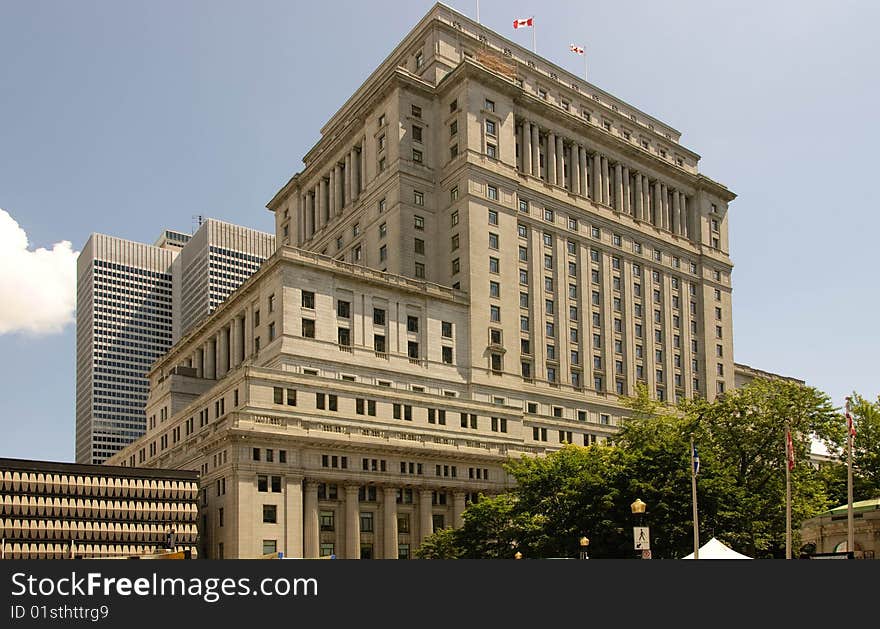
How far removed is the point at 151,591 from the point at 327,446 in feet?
253

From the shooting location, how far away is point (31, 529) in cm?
8125

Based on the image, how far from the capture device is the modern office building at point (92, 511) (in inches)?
3189

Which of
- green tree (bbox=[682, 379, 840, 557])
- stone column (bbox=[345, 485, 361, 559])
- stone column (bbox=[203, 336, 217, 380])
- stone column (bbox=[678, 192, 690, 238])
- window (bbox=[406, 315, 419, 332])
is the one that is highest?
stone column (bbox=[678, 192, 690, 238])

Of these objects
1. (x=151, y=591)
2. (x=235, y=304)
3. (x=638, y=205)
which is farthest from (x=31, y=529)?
(x=638, y=205)

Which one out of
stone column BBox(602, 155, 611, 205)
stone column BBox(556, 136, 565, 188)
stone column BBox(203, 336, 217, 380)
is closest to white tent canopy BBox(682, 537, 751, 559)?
stone column BBox(203, 336, 217, 380)

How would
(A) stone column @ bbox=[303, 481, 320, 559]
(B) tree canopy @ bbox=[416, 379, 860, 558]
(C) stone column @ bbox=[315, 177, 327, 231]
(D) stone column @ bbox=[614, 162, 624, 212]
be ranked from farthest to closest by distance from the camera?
(C) stone column @ bbox=[315, 177, 327, 231] < (D) stone column @ bbox=[614, 162, 624, 212] < (A) stone column @ bbox=[303, 481, 320, 559] < (B) tree canopy @ bbox=[416, 379, 860, 558]

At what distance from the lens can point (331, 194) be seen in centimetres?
13512

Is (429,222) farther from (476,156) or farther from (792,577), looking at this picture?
(792,577)

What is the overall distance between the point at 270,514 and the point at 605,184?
69869 millimetres

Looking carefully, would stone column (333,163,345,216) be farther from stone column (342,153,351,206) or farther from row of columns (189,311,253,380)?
row of columns (189,311,253,380)

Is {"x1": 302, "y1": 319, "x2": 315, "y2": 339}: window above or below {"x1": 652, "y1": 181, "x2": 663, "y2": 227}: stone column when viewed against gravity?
below

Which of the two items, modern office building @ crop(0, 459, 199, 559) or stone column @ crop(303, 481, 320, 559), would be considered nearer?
modern office building @ crop(0, 459, 199, 559)

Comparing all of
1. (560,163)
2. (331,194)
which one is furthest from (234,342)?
(560,163)

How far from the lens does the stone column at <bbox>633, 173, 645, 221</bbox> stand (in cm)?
13625
